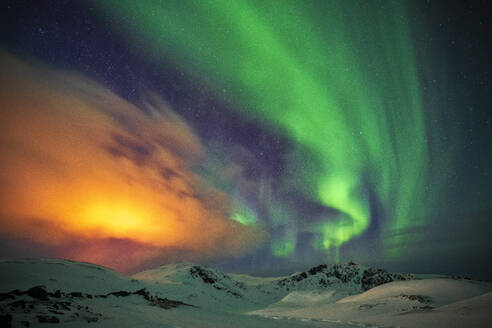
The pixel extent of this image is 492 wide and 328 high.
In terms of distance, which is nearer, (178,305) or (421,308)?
(178,305)

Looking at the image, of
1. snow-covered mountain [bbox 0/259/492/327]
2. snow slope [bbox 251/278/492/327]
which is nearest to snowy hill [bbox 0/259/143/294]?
snow-covered mountain [bbox 0/259/492/327]

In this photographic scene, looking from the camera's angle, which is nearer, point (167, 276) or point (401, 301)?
point (401, 301)

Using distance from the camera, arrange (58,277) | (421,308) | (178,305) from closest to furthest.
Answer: (178,305) → (421,308) → (58,277)

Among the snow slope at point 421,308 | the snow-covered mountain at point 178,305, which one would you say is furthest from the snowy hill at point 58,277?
the snow slope at point 421,308

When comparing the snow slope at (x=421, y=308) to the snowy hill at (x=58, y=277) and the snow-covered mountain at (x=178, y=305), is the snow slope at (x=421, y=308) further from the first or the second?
the snowy hill at (x=58, y=277)

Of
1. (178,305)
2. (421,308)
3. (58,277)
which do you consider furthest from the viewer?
(58,277)

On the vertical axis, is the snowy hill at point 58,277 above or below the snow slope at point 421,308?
below

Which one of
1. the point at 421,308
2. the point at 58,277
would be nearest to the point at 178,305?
the point at 421,308

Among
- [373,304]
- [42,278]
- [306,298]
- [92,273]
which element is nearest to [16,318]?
[373,304]

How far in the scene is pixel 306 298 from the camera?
538 ft

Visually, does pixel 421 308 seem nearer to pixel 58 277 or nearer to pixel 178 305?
pixel 178 305

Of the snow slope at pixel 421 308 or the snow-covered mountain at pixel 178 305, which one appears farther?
the snow slope at pixel 421 308

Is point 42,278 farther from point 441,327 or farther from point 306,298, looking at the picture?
point 306,298

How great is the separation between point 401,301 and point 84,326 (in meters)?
47.9
